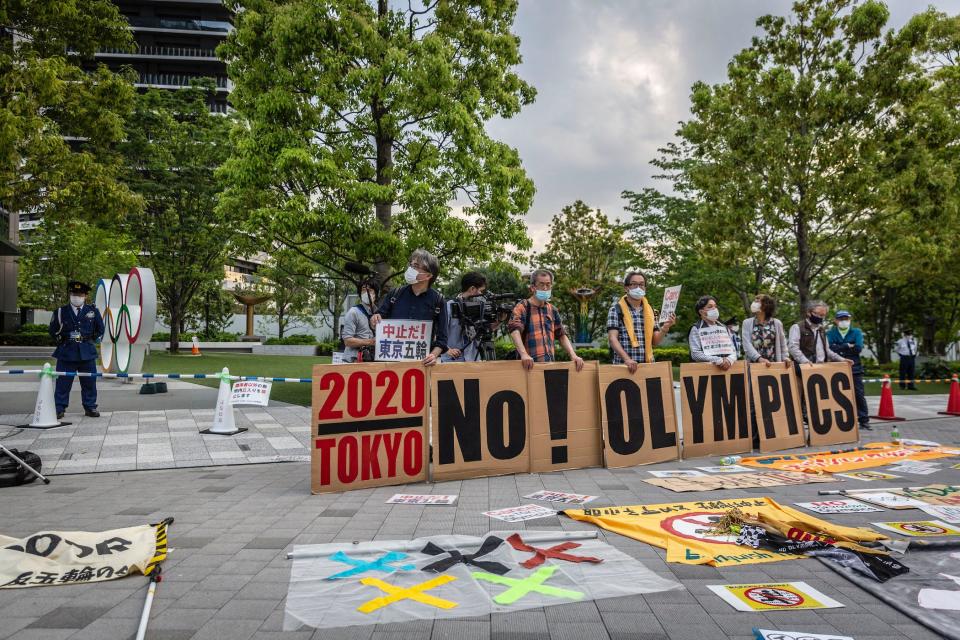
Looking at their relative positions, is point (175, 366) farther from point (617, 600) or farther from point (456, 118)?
point (617, 600)

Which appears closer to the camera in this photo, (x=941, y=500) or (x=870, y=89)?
(x=941, y=500)

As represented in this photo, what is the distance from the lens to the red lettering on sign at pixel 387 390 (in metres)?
6.01

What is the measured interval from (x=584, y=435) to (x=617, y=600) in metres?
3.77

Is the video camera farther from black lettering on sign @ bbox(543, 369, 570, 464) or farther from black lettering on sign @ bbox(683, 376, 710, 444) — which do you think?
black lettering on sign @ bbox(683, 376, 710, 444)

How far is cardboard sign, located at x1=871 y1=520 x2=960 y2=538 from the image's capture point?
425 cm

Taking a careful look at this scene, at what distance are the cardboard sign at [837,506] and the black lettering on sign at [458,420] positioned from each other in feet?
9.88

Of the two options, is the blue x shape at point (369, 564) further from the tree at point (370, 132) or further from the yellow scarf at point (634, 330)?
the tree at point (370, 132)

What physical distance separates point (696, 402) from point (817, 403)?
2.49 meters

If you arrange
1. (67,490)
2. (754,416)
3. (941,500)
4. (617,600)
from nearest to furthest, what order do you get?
(617,600) < (941,500) < (67,490) < (754,416)

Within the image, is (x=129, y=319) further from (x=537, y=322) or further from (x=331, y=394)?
(x=537, y=322)

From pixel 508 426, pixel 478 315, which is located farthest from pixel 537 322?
pixel 508 426

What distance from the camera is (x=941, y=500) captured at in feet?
17.2

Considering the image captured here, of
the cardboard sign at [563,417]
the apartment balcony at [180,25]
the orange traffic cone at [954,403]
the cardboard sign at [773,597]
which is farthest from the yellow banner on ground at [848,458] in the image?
the apartment balcony at [180,25]

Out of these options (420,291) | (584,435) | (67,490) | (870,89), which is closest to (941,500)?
(584,435)
